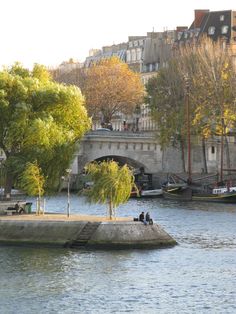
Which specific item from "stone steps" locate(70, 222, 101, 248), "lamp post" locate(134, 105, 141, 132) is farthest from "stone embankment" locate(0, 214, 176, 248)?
"lamp post" locate(134, 105, 141, 132)

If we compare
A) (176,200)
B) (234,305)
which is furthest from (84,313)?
(176,200)

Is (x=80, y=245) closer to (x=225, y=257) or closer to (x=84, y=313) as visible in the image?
(x=225, y=257)

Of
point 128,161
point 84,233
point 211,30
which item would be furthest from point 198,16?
point 84,233

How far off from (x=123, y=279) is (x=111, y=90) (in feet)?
Answer: 370

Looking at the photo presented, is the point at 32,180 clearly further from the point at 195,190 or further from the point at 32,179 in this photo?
the point at 195,190

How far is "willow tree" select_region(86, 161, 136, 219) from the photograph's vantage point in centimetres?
6988

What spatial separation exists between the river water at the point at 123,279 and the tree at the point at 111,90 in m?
93.3

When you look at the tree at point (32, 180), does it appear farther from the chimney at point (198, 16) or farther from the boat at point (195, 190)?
the chimney at point (198, 16)

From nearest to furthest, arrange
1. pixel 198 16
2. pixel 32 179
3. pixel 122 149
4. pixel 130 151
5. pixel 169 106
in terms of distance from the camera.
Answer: pixel 32 179 → pixel 169 106 → pixel 122 149 → pixel 130 151 → pixel 198 16

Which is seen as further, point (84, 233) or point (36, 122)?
point (36, 122)

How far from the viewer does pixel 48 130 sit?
73.1 meters

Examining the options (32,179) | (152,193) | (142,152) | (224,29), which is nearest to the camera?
(32,179)

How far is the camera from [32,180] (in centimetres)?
7212

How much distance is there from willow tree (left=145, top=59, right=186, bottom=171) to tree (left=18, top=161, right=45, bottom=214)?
55.0 m
